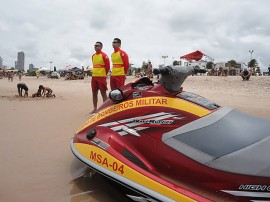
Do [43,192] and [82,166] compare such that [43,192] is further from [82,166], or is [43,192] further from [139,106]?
[139,106]

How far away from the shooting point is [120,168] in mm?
2414

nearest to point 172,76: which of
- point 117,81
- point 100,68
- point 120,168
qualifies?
point 120,168

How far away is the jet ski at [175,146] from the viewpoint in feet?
6.63

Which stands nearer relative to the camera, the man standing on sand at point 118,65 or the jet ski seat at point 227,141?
the jet ski seat at point 227,141

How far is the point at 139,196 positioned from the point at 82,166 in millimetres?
1314

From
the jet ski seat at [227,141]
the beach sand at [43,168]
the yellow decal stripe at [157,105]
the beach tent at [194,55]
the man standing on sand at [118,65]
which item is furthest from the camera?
the beach tent at [194,55]

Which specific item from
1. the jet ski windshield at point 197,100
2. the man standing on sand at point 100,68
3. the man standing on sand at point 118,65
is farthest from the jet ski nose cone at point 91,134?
the man standing on sand at point 100,68

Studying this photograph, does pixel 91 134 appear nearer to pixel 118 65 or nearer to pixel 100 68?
pixel 118 65

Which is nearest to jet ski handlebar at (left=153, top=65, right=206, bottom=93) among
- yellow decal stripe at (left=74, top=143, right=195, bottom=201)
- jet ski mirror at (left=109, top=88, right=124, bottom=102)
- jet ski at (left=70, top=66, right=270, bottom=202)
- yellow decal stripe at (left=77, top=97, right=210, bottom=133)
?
jet ski at (left=70, top=66, right=270, bottom=202)

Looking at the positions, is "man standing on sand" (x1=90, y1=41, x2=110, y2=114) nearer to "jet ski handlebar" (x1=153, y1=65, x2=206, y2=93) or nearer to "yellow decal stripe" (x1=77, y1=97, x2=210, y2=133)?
"yellow decal stripe" (x1=77, y1=97, x2=210, y2=133)

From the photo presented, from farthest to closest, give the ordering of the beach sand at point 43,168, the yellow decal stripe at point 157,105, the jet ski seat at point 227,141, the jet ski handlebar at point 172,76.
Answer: the beach sand at point 43,168 < the jet ski handlebar at point 172,76 < the yellow decal stripe at point 157,105 < the jet ski seat at point 227,141

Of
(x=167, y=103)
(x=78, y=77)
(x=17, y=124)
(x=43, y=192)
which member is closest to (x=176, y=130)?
(x=167, y=103)

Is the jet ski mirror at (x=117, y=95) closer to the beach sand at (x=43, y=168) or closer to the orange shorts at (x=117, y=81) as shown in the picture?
the beach sand at (x=43, y=168)

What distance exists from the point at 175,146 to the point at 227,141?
40 centimetres
